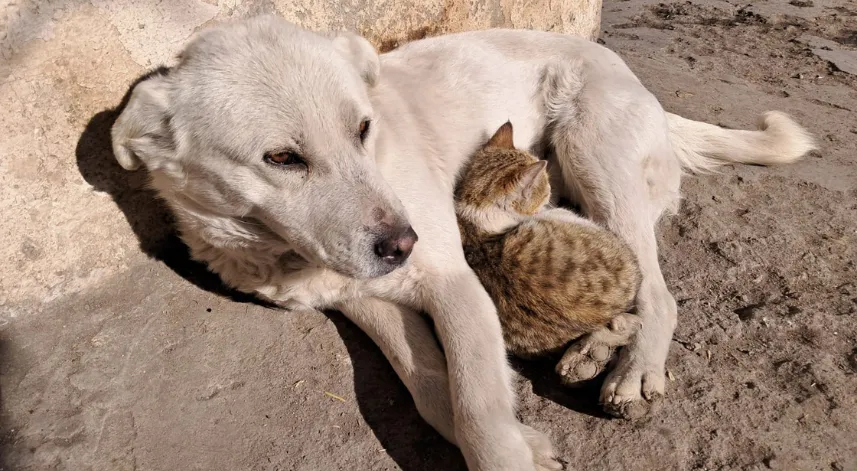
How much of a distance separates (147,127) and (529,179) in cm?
150

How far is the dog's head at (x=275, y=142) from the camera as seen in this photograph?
218 centimetres

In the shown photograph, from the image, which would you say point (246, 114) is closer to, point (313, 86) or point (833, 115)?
point (313, 86)

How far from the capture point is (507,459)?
6.77 feet

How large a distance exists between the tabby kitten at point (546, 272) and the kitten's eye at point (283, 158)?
34.5 inches

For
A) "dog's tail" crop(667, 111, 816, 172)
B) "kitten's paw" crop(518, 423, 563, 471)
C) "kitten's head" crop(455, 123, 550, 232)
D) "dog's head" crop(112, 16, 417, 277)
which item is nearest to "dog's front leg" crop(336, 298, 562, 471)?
"kitten's paw" crop(518, 423, 563, 471)

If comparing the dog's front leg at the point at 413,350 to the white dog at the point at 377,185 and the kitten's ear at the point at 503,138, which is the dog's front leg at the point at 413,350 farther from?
the kitten's ear at the point at 503,138

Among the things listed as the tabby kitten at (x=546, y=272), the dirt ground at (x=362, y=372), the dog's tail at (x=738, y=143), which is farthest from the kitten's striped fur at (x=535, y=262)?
the dog's tail at (x=738, y=143)

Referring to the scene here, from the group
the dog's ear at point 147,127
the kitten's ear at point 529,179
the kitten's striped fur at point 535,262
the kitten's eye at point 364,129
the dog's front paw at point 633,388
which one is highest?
the dog's ear at point 147,127

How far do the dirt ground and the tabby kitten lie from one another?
177mm

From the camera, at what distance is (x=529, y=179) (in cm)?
278

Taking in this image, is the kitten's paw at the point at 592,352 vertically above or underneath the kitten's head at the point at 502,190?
underneath

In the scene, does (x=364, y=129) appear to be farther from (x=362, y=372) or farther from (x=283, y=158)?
(x=362, y=372)

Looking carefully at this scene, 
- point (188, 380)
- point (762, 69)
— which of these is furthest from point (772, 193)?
point (188, 380)

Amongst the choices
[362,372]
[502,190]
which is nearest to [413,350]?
[362,372]
